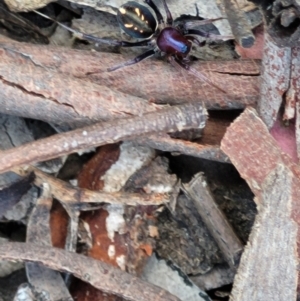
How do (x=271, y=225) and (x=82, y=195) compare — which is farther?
(x=82, y=195)

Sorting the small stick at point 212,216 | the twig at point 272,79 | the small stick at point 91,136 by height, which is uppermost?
the twig at point 272,79

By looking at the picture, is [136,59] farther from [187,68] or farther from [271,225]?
[271,225]

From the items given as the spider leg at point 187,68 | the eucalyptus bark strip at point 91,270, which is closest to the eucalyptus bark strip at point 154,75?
the spider leg at point 187,68

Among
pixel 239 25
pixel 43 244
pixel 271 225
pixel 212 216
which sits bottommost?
pixel 43 244

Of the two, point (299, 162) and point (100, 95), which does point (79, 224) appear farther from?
point (299, 162)

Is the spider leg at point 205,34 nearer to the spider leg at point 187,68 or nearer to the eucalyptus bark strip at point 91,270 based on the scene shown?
the spider leg at point 187,68

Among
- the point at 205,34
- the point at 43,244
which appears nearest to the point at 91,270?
the point at 43,244

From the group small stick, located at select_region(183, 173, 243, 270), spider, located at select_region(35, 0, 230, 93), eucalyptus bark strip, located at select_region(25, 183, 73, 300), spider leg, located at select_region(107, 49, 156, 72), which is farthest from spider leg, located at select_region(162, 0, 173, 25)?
eucalyptus bark strip, located at select_region(25, 183, 73, 300)

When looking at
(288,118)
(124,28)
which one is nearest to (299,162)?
(288,118)
